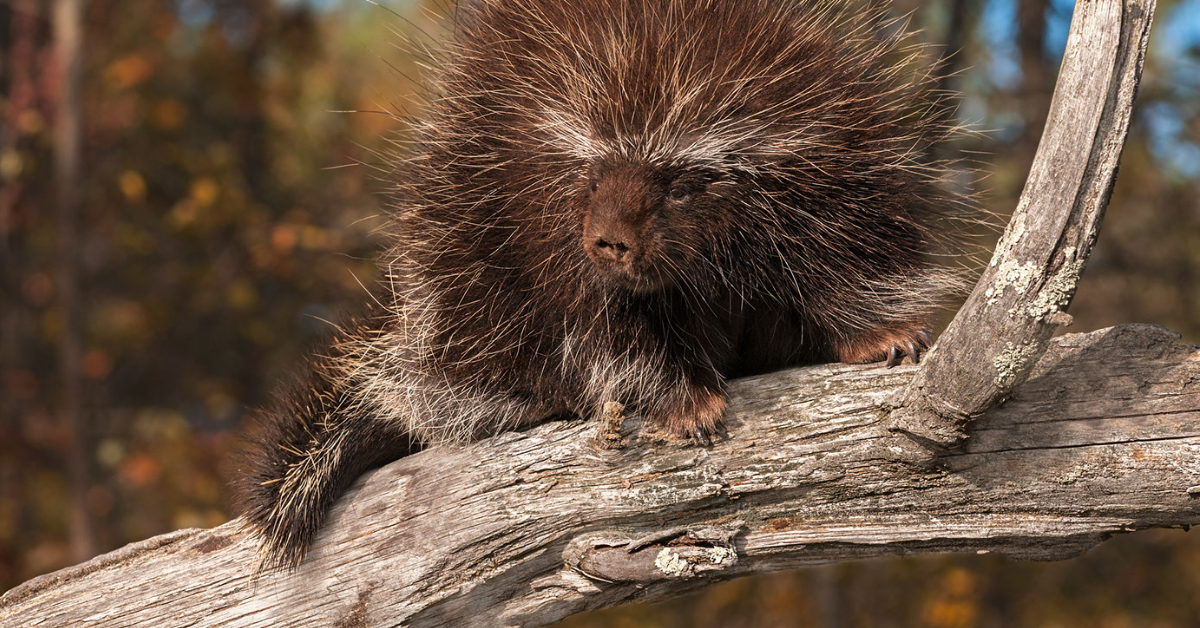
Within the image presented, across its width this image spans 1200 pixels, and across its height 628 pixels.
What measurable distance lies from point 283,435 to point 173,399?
469 cm

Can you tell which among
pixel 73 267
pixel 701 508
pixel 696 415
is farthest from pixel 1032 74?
pixel 73 267

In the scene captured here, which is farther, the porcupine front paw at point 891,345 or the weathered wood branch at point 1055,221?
the porcupine front paw at point 891,345

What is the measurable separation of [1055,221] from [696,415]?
908mm

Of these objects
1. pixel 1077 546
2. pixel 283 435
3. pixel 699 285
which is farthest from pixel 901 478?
pixel 283 435

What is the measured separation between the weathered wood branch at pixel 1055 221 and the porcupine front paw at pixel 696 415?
54cm

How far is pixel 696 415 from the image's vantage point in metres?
2.25

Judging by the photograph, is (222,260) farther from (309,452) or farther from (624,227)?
(624,227)

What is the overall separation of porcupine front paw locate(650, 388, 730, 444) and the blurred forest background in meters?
2.60

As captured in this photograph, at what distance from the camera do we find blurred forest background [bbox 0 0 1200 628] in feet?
15.9

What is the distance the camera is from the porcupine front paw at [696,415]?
→ 7.38 feet

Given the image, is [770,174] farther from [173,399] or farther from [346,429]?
[173,399]

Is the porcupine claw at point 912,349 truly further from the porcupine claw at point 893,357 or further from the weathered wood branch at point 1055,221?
the weathered wood branch at point 1055,221

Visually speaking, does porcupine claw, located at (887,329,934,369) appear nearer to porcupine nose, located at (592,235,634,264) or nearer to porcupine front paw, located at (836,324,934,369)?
porcupine front paw, located at (836,324,934,369)

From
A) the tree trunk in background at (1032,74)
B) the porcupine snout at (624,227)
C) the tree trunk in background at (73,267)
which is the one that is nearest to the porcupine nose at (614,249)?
the porcupine snout at (624,227)
